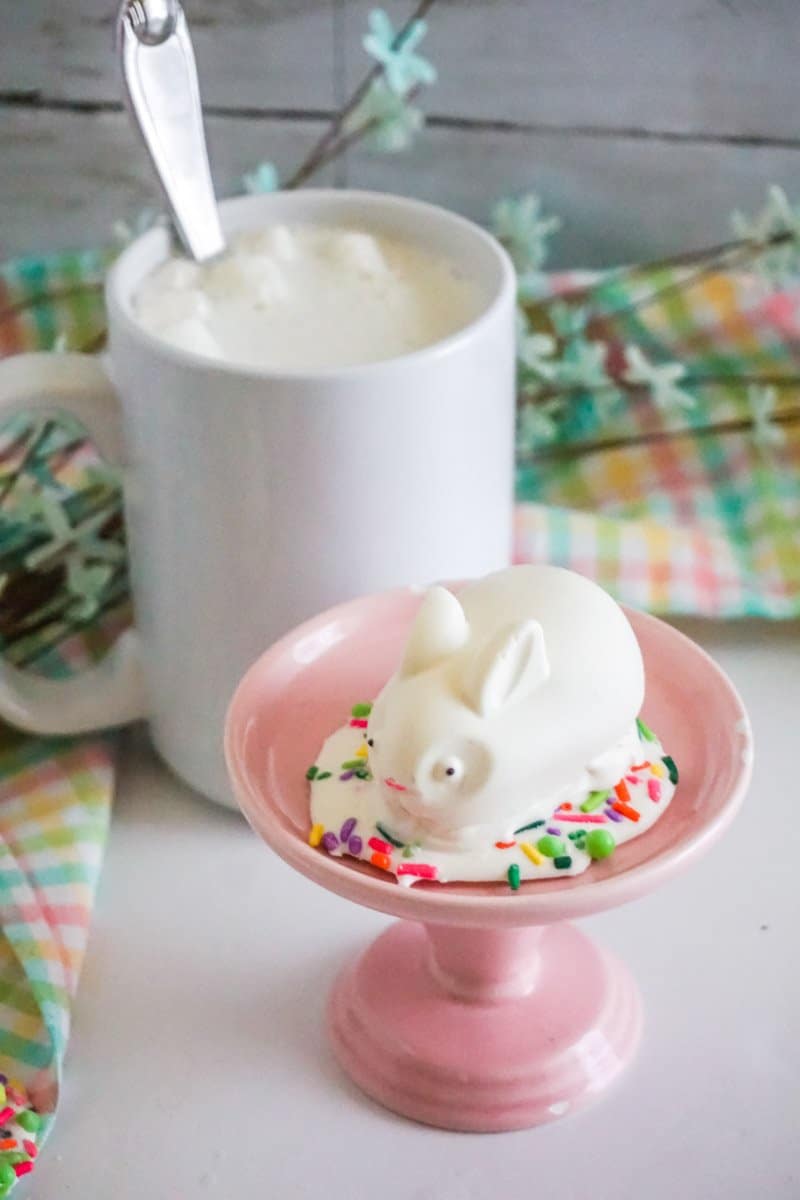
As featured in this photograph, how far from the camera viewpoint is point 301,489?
0.51 metres

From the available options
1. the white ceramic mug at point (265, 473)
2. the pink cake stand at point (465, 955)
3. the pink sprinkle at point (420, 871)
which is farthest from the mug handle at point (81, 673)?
the pink sprinkle at point (420, 871)

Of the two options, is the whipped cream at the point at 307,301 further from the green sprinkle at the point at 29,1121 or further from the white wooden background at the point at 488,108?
the green sprinkle at the point at 29,1121

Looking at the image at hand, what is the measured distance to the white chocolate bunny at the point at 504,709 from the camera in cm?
40

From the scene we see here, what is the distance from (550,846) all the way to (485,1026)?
99 mm

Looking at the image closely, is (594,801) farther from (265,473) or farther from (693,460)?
(693,460)

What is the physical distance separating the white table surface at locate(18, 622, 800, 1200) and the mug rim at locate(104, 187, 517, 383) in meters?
0.20

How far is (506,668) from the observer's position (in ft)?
1.30

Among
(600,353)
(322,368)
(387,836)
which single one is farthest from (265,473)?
(600,353)

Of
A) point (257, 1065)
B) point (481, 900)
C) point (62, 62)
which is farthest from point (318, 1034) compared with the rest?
point (62, 62)

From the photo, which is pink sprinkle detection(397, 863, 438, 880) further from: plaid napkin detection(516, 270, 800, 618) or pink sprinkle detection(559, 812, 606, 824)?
plaid napkin detection(516, 270, 800, 618)

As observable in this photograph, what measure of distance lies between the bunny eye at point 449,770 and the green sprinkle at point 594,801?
49 millimetres

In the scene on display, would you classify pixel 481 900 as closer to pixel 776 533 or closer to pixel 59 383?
pixel 59 383

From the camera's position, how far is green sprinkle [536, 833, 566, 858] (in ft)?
1.35

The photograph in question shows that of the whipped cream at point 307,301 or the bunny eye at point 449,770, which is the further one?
the whipped cream at point 307,301
